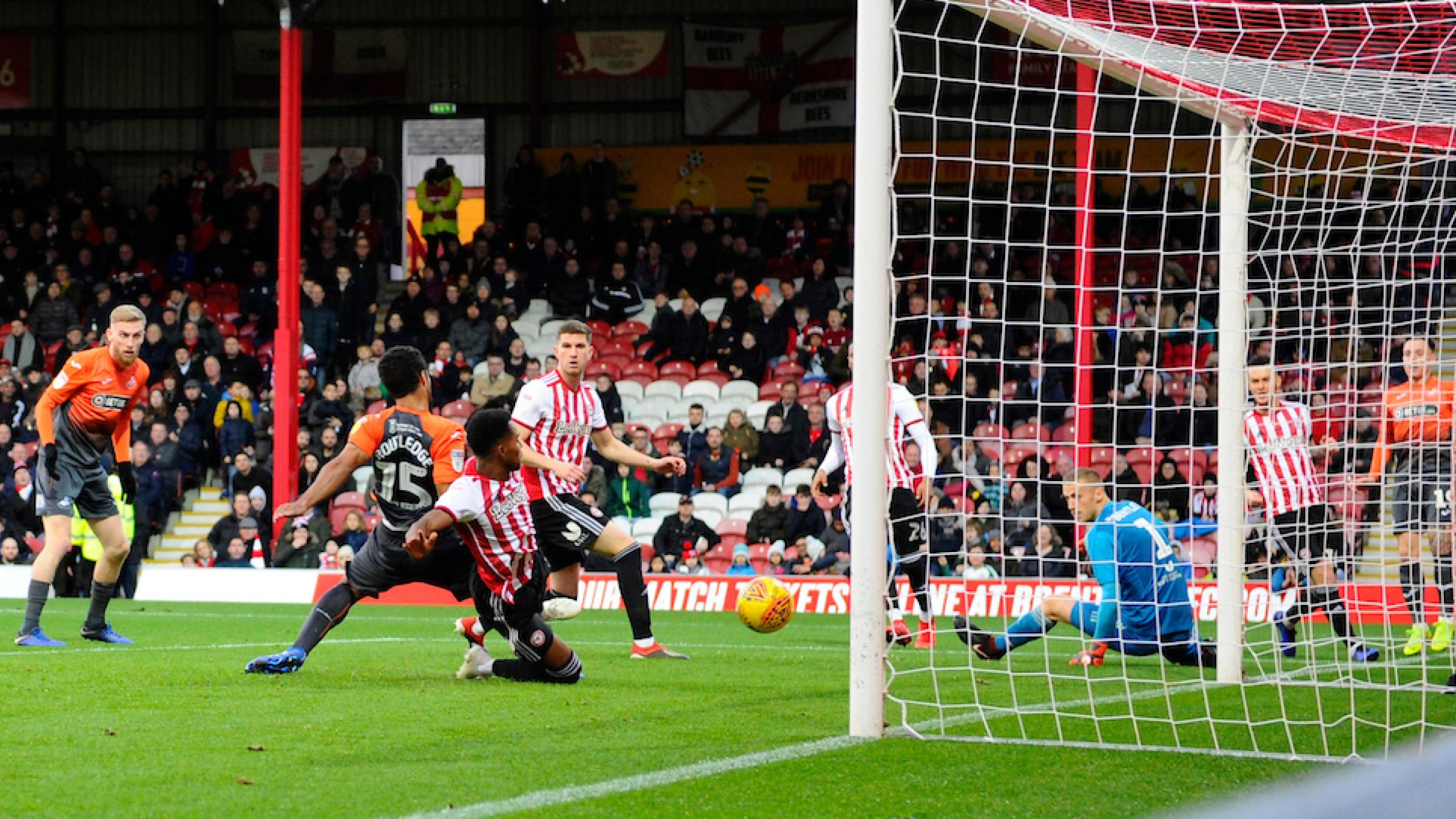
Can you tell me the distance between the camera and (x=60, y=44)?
96.7 feet

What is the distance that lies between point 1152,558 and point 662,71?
20436 mm

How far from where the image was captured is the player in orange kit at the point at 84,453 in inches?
392

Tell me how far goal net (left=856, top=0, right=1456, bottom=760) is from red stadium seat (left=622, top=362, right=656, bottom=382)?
3612 mm

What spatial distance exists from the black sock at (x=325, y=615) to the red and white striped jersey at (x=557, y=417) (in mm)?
1661

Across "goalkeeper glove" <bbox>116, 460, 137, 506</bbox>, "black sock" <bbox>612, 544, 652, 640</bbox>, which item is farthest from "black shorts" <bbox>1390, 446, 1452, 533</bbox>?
"goalkeeper glove" <bbox>116, 460, 137, 506</bbox>

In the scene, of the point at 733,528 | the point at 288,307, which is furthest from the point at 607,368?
the point at 288,307

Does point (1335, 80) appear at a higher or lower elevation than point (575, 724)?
higher

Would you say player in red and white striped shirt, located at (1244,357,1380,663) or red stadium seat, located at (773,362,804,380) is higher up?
red stadium seat, located at (773,362,804,380)

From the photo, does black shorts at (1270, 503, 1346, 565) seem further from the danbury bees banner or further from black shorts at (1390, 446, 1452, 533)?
the danbury bees banner

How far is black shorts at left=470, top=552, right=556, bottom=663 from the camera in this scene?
7.51 meters

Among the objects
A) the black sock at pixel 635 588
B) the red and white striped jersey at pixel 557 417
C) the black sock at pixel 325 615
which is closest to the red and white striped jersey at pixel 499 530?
the black sock at pixel 325 615

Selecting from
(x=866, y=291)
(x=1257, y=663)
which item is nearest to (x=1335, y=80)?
(x=866, y=291)

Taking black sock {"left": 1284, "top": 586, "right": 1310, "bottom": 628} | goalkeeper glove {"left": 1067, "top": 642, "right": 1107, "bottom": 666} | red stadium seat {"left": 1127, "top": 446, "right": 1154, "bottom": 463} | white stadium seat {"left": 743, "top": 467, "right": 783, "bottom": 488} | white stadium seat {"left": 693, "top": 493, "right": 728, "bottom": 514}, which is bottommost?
goalkeeper glove {"left": 1067, "top": 642, "right": 1107, "bottom": 666}

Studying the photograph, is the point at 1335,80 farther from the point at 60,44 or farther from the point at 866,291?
the point at 60,44
